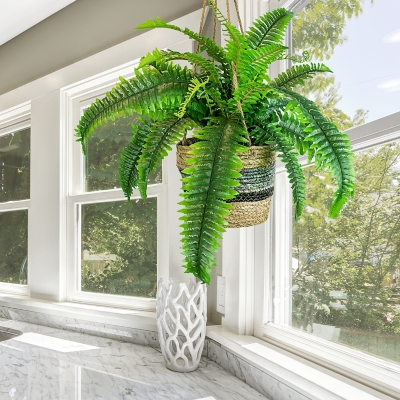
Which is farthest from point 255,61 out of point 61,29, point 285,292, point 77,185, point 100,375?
point 61,29

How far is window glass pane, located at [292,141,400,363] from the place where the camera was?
0.92 metres

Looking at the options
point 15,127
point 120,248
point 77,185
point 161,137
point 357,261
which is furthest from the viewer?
point 15,127

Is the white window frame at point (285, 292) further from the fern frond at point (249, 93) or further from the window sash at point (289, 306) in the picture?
the fern frond at point (249, 93)

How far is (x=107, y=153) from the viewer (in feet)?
6.82

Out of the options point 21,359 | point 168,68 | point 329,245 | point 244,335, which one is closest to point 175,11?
point 168,68

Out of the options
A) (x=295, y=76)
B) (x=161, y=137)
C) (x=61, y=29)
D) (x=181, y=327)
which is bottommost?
(x=181, y=327)

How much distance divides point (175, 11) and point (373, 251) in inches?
50.4

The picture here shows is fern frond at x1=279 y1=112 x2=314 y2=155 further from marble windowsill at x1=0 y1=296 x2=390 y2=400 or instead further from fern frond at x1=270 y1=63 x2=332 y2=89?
marble windowsill at x1=0 y1=296 x2=390 y2=400

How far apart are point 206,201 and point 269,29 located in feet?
1.43

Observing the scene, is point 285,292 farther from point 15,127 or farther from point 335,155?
point 15,127

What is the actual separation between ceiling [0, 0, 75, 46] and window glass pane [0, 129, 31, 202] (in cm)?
60

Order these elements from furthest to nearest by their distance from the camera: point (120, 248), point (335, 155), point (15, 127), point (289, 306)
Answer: point (15, 127) < point (120, 248) < point (289, 306) < point (335, 155)

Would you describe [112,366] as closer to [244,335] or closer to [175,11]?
[244,335]

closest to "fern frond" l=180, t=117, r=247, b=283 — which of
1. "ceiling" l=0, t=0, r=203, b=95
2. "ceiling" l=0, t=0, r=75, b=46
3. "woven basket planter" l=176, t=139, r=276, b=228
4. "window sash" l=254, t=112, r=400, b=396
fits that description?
"woven basket planter" l=176, t=139, r=276, b=228
